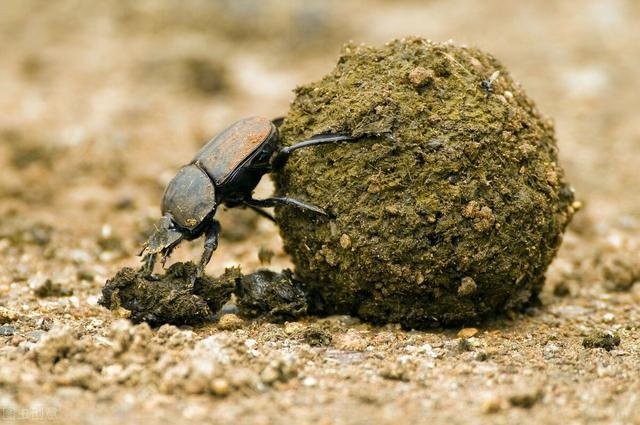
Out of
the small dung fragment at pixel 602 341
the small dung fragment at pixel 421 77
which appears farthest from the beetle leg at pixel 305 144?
the small dung fragment at pixel 602 341

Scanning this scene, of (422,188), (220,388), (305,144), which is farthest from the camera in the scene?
(305,144)

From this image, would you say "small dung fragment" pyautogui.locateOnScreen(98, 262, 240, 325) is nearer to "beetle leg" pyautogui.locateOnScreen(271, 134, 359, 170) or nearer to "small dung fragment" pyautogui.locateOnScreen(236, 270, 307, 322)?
"small dung fragment" pyautogui.locateOnScreen(236, 270, 307, 322)

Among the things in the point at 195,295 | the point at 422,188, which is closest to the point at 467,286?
the point at 422,188

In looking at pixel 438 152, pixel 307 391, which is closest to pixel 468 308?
pixel 438 152

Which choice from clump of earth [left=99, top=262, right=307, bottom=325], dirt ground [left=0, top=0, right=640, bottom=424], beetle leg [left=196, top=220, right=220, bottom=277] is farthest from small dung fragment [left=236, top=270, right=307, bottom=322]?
beetle leg [left=196, top=220, right=220, bottom=277]

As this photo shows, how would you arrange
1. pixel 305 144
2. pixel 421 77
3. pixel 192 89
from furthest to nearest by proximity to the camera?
pixel 192 89 → pixel 305 144 → pixel 421 77

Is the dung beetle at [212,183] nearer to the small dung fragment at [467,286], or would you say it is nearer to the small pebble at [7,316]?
the small pebble at [7,316]

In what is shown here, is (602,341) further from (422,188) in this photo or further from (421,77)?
(421,77)
